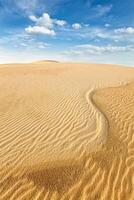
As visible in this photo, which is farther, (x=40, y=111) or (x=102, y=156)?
(x=40, y=111)

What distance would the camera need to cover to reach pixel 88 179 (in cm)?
548

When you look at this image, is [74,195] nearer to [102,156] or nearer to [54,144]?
[102,156]

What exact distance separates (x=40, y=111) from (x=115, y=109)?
3528 millimetres

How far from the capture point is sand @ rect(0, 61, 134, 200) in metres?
5.14

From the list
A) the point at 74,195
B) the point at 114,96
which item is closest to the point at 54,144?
the point at 74,195

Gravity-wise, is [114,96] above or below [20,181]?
above

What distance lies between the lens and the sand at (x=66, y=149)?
5137 millimetres

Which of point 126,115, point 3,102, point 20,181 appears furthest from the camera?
point 3,102

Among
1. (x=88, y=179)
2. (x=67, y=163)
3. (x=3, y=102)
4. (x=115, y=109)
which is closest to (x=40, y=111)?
(x=3, y=102)

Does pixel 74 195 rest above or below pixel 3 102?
below

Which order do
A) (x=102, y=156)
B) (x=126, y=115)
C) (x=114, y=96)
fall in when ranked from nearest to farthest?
(x=102, y=156) < (x=126, y=115) < (x=114, y=96)

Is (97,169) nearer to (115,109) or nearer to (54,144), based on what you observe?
(54,144)

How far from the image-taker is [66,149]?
22.0 feet

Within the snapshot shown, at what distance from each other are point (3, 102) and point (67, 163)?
21.3 feet
